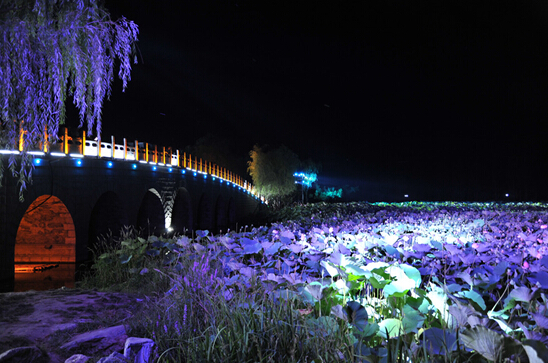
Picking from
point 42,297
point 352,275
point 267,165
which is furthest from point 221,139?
point 352,275

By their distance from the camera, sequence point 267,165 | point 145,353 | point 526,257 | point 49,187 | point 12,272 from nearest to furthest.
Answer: point 145,353 < point 526,257 < point 12,272 < point 49,187 < point 267,165

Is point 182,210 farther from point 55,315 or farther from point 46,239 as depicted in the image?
point 55,315

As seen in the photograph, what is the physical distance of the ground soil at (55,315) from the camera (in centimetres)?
345

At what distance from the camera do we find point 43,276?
1184 cm

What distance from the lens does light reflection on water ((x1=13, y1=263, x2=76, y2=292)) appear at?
1046 cm

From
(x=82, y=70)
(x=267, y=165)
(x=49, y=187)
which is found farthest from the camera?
(x=267, y=165)

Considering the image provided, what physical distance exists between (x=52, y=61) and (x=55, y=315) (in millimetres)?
2883

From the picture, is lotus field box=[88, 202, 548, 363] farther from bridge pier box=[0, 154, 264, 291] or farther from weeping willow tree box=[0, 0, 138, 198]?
bridge pier box=[0, 154, 264, 291]

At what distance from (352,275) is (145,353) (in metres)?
1.49

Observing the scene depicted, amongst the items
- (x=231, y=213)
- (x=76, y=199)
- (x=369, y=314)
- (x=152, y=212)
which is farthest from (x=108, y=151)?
(x=231, y=213)

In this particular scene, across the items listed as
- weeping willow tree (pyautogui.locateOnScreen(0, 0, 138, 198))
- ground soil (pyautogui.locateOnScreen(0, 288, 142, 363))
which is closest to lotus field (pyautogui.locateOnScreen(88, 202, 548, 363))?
ground soil (pyautogui.locateOnScreen(0, 288, 142, 363))

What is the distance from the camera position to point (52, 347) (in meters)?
3.30

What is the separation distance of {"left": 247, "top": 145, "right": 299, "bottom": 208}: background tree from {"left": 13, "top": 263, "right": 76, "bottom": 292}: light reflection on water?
30461mm

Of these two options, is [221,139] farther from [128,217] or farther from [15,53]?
[15,53]
